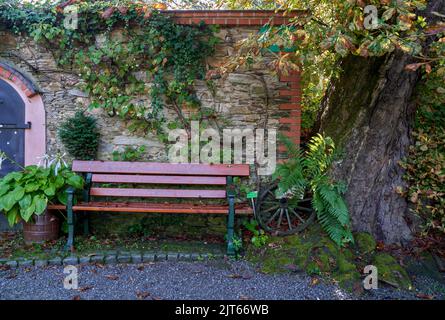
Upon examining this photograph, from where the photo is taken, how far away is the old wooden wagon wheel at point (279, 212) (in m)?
4.36

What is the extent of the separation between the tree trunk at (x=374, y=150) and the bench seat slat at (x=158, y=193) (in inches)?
58.5

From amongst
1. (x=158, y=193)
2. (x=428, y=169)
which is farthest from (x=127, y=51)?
(x=428, y=169)

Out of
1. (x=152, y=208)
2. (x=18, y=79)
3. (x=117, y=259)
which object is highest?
(x=18, y=79)

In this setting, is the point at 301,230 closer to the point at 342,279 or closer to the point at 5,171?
the point at 342,279

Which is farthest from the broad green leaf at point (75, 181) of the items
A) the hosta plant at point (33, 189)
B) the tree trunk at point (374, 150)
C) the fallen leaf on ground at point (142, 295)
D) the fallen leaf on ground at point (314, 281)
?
the tree trunk at point (374, 150)

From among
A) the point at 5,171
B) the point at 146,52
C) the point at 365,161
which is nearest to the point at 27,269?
the point at 5,171

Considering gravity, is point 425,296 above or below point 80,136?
below

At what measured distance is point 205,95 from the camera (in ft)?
15.3

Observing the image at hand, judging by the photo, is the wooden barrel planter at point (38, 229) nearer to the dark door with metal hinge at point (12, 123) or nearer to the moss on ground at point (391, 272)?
the dark door with metal hinge at point (12, 123)

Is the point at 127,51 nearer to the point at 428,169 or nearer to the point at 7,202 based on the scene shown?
the point at 7,202

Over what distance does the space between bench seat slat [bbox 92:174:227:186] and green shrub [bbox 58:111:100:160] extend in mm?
393

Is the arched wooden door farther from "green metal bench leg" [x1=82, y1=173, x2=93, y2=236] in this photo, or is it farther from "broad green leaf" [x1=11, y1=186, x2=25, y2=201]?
"green metal bench leg" [x1=82, y1=173, x2=93, y2=236]

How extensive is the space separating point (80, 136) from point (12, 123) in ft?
3.00

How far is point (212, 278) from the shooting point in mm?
3531
